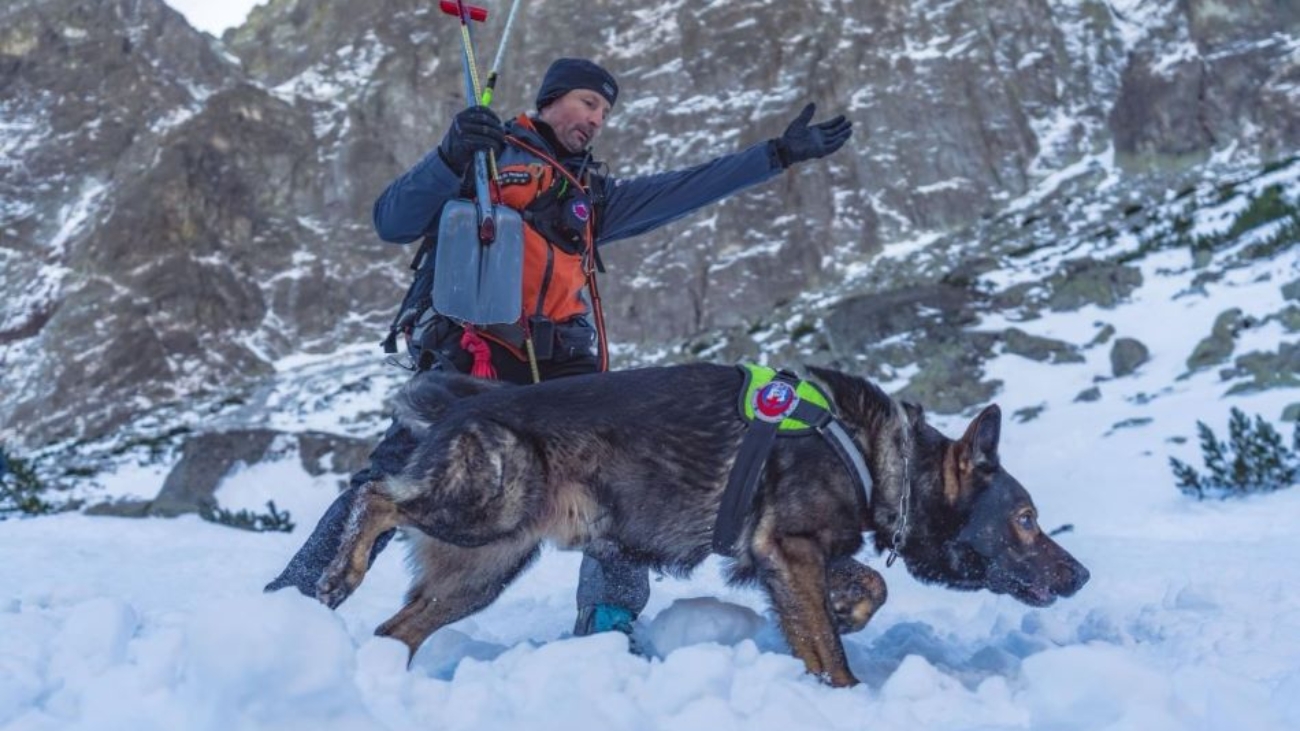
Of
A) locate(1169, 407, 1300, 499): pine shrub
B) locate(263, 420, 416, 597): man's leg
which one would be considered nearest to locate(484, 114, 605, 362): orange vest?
locate(263, 420, 416, 597): man's leg

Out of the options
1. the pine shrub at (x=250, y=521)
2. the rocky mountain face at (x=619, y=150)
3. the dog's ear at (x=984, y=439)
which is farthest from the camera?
the rocky mountain face at (x=619, y=150)

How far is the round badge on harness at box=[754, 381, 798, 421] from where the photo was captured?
141 inches

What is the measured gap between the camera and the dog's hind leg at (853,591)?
3662 mm

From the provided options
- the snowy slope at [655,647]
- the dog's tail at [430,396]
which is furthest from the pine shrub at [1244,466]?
the dog's tail at [430,396]

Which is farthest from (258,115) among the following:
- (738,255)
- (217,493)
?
(217,493)

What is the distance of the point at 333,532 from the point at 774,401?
1.70m

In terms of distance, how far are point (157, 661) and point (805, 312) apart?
116ft

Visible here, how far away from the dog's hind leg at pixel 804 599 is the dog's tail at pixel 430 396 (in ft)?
3.86

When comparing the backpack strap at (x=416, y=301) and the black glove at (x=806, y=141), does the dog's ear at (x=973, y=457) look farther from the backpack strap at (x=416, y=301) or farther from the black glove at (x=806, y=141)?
the backpack strap at (x=416, y=301)

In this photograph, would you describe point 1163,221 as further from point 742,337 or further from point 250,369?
point 250,369

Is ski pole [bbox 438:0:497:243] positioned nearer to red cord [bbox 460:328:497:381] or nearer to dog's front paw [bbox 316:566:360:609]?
red cord [bbox 460:328:497:381]

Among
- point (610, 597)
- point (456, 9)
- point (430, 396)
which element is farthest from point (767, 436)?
point (456, 9)

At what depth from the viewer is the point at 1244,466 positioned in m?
8.23

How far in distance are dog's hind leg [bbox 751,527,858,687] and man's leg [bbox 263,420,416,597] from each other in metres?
1.36
